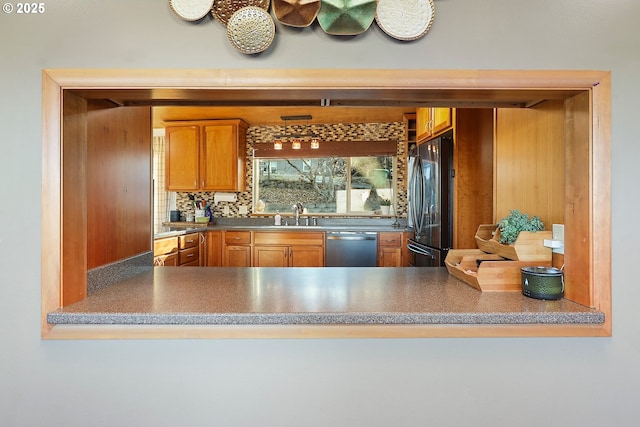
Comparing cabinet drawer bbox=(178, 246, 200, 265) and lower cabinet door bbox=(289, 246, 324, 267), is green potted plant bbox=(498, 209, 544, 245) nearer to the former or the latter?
lower cabinet door bbox=(289, 246, 324, 267)

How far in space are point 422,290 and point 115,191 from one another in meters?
1.45

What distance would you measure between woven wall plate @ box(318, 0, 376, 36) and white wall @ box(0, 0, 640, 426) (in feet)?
0.13

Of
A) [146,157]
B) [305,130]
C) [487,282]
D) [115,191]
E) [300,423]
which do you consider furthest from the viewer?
[305,130]

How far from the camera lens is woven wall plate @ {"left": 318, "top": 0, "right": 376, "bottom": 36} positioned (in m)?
1.29

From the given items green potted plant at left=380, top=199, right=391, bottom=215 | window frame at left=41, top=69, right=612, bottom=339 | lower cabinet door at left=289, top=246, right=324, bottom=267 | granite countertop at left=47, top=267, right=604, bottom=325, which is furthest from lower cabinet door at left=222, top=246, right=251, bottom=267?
window frame at left=41, top=69, right=612, bottom=339

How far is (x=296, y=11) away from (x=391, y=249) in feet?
11.3

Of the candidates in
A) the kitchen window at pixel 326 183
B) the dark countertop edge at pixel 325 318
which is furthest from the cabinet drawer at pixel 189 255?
the dark countertop edge at pixel 325 318

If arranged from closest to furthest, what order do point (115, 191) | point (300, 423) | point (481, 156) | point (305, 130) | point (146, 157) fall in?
point (300, 423) < point (115, 191) < point (146, 157) < point (481, 156) < point (305, 130)

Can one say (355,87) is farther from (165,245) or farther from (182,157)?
(182,157)

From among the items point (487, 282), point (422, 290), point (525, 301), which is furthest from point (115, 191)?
point (525, 301)

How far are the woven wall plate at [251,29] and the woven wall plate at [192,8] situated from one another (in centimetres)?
10

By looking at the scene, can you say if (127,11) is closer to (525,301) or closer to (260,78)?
(260,78)

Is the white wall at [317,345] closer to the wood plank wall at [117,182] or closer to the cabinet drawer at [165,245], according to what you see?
the wood plank wall at [117,182]

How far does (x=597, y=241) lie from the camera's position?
1294 mm
